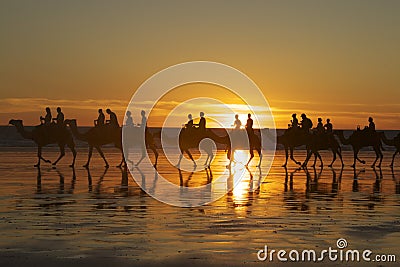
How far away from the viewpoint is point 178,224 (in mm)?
13141

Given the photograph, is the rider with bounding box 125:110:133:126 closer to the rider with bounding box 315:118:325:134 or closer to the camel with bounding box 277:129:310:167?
the camel with bounding box 277:129:310:167

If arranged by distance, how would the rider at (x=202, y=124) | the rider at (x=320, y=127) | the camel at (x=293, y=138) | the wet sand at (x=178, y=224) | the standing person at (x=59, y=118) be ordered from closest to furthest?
the wet sand at (x=178, y=224), the standing person at (x=59, y=118), the rider at (x=202, y=124), the camel at (x=293, y=138), the rider at (x=320, y=127)

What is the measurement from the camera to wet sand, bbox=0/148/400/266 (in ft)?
33.4

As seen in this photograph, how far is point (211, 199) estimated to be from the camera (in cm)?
1792

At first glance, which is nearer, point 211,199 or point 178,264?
point 178,264

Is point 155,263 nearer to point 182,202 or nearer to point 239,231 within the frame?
point 239,231

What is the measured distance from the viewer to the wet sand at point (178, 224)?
1019 cm

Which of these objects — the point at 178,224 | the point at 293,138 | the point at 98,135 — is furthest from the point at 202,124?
the point at 178,224

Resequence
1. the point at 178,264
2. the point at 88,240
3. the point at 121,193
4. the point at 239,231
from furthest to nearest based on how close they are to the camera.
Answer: the point at 121,193 → the point at 239,231 → the point at 88,240 → the point at 178,264

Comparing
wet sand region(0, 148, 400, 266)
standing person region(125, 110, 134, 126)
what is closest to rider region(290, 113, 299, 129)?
standing person region(125, 110, 134, 126)

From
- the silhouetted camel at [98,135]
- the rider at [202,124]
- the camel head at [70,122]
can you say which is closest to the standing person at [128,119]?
the silhouetted camel at [98,135]

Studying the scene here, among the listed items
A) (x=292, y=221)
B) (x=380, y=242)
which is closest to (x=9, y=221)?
(x=292, y=221)

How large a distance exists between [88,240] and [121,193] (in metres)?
8.05

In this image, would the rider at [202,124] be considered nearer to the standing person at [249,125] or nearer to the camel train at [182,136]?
the camel train at [182,136]
